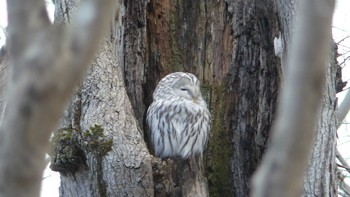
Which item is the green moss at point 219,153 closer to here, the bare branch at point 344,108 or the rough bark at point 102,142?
the rough bark at point 102,142

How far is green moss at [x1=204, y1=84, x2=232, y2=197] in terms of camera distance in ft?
17.8

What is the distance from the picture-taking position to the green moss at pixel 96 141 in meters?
4.40

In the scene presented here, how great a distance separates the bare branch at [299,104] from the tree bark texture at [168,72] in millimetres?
2860

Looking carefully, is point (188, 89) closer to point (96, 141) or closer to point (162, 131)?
point (162, 131)

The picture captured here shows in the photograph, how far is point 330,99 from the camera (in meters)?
4.71

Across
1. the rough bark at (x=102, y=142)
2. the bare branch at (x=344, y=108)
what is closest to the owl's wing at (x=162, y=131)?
the rough bark at (x=102, y=142)

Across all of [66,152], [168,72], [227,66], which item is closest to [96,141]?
[66,152]

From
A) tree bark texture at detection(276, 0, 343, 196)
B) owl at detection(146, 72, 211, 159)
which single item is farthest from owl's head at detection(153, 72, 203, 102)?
tree bark texture at detection(276, 0, 343, 196)

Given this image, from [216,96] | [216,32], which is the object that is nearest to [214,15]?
[216,32]

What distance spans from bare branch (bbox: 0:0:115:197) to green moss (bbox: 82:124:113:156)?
2869 millimetres

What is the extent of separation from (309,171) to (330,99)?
1.54ft

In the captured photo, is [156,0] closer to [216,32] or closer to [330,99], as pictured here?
[216,32]

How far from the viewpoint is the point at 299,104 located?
1.48 m

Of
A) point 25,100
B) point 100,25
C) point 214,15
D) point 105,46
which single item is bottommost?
point 25,100
